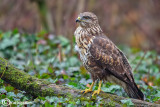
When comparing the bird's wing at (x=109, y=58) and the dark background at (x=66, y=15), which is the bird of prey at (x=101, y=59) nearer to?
the bird's wing at (x=109, y=58)

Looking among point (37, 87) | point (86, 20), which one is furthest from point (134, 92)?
point (37, 87)

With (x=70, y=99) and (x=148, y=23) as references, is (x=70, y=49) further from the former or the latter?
(x=148, y=23)

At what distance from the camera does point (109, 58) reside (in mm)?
5117

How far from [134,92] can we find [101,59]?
2.61ft

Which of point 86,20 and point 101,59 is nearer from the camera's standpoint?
point 101,59

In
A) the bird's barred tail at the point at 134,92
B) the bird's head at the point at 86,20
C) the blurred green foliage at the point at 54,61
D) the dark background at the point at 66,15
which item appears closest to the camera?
the bird's barred tail at the point at 134,92

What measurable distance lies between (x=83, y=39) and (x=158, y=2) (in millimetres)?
5778

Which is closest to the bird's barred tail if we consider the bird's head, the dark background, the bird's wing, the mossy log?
the bird's wing

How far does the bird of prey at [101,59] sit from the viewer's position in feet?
16.4

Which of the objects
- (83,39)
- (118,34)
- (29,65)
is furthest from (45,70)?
(118,34)

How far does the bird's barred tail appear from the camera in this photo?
511 centimetres

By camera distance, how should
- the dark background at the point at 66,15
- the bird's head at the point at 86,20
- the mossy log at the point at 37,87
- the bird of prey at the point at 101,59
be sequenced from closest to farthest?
the mossy log at the point at 37,87 < the bird of prey at the point at 101,59 < the bird's head at the point at 86,20 < the dark background at the point at 66,15

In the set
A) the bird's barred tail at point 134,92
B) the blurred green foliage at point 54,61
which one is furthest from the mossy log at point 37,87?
the blurred green foliage at point 54,61

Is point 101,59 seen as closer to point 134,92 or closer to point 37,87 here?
point 134,92
